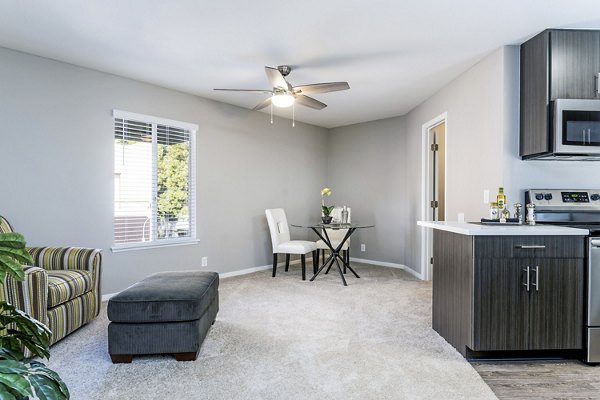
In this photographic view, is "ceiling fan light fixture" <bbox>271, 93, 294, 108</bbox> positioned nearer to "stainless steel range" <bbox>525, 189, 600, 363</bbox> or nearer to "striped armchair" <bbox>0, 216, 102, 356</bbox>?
"striped armchair" <bbox>0, 216, 102, 356</bbox>

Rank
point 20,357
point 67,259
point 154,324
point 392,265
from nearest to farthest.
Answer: point 20,357, point 154,324, point 67,259, point 392,265

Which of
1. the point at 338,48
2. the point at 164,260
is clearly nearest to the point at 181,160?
the point at 164,260

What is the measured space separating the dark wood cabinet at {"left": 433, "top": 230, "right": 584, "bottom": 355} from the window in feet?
11.2

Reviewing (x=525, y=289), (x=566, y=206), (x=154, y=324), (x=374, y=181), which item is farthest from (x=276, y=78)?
(x=374, y=181)

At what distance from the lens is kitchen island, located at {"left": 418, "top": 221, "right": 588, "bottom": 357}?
2.38 metres

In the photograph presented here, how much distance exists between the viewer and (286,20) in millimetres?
2725

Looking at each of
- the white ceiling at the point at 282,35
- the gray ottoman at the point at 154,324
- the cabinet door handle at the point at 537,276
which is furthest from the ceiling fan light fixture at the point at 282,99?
the cabinet door handle at the point at 537,276

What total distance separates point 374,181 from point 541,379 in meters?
4.13

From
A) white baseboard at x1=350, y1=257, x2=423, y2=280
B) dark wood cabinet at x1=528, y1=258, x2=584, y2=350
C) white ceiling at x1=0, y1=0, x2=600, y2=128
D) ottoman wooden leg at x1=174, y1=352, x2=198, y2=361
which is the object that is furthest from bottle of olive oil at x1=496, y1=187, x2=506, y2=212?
ottoman wooden leg at x1=174, y1=352, x2=198, y2=361

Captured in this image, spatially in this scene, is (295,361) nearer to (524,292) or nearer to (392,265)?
(524,292)

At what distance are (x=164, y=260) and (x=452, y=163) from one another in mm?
3476

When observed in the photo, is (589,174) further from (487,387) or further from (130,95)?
(130,95)

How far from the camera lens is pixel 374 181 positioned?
610 centimetres

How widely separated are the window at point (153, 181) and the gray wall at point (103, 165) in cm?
11
